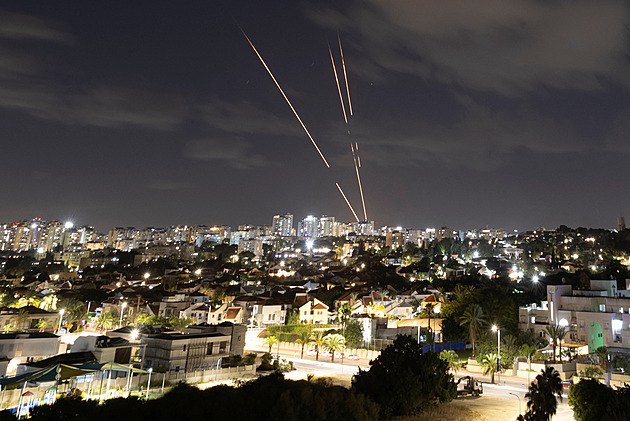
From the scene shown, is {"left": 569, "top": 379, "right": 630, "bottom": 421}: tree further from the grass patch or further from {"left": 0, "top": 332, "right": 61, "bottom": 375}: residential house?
{"left": 0, "top": 332, "right": 61, "bottom": 375}: residential house

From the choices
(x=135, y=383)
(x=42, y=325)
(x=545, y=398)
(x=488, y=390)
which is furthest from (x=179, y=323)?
(x=545, y=398)

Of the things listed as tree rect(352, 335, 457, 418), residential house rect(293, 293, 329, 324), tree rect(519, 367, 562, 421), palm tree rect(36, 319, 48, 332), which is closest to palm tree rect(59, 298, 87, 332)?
palm tree rect(36, 319, 48, 332)

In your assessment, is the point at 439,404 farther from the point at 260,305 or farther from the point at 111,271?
the point at 111,271

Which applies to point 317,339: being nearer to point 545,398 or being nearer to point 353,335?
point 353,335

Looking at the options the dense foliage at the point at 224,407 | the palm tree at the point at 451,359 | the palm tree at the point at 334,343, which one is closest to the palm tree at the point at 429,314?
the palm tree at the point at 451,359

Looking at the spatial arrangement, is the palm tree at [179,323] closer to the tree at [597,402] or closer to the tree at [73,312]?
the tree at [73,312]

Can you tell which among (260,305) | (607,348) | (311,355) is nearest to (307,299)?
(260,305)
